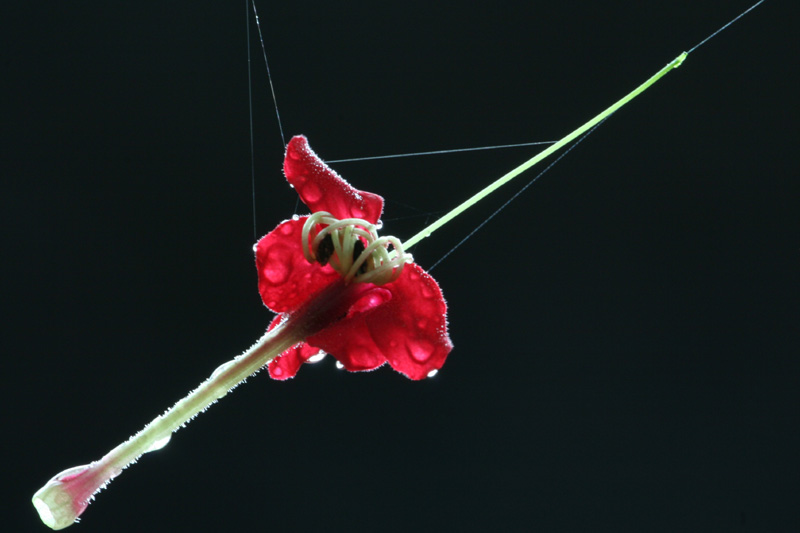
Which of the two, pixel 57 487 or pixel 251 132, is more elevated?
pixel 251 132

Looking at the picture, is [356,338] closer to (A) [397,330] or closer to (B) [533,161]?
(A) [397,330]

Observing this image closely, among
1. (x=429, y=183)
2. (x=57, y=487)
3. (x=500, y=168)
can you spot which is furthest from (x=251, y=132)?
(x=57, y=487)

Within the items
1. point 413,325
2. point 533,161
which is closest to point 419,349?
point 413,325

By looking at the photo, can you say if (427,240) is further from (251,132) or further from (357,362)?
(357,362)

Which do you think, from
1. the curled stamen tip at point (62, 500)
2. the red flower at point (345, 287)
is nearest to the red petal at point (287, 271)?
the red flower at point (345, 287)

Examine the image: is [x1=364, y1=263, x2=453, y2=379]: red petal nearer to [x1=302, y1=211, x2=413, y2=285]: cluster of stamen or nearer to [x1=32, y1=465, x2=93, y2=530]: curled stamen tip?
[x1=302, y1=211, x2=413, y2=285]: cluster of stamen

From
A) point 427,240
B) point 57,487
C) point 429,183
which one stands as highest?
point 429,183
